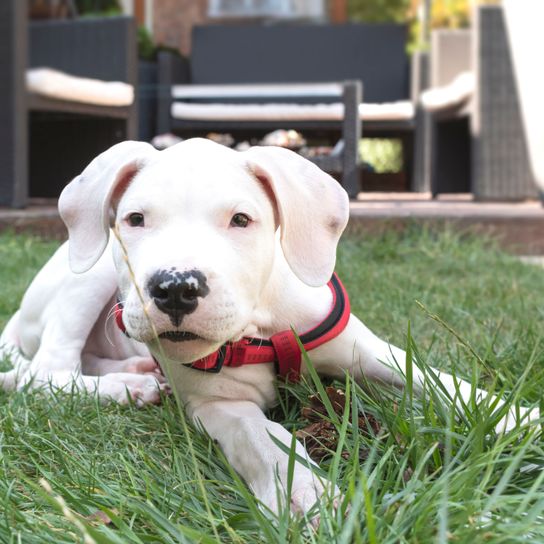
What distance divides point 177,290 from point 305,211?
0.39 metres

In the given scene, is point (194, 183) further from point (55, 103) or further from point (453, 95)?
point (453, 95)

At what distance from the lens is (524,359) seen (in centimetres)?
208

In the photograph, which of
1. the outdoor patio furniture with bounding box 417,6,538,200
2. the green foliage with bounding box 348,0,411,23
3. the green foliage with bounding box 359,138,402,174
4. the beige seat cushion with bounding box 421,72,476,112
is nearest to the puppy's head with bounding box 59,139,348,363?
the outdoor patio furniture with bounding box 417,6,538,200

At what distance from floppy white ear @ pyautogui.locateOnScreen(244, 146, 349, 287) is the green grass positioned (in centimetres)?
23

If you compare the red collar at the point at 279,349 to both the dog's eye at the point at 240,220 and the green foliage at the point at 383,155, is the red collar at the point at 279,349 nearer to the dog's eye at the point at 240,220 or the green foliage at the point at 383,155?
the dog's eye at the point at 240,220

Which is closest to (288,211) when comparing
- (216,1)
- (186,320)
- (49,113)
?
(186,320)

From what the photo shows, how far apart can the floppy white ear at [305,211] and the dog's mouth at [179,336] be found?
293 mm

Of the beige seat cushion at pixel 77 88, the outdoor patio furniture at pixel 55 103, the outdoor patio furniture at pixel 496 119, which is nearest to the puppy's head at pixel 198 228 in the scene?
the outdoor patio furniture at pixel 55 103

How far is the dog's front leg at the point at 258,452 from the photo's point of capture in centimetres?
141

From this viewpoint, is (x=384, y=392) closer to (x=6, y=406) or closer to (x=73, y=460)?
(x=73, y=460)

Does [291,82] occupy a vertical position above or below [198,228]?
above

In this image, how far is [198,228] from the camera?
1.60m

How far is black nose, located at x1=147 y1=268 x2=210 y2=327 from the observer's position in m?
1.47

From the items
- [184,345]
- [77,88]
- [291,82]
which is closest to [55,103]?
[77,88]
